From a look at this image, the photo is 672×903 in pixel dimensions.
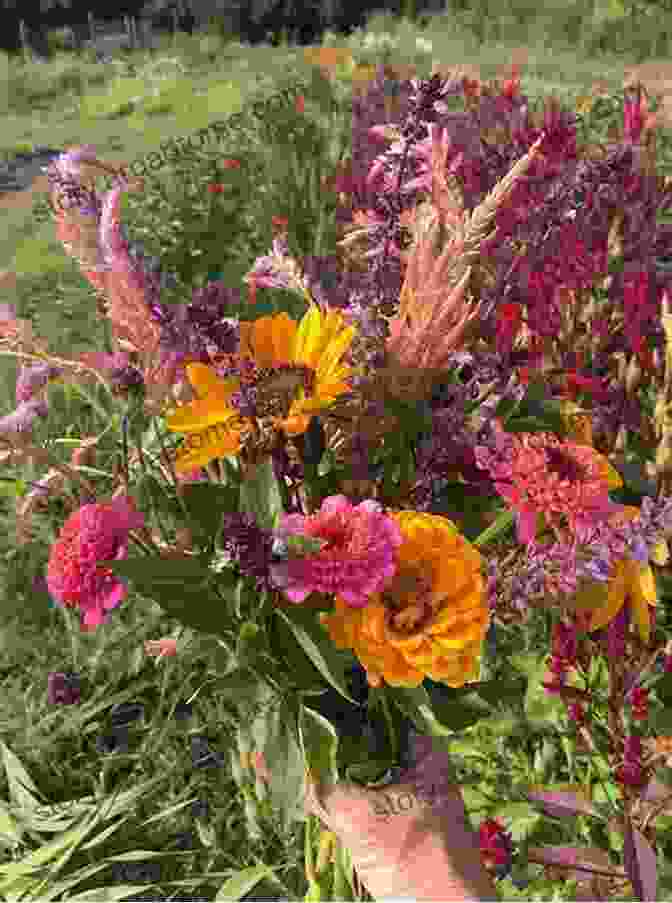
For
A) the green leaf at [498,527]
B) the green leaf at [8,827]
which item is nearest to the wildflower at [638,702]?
the green leaf at [498,527]

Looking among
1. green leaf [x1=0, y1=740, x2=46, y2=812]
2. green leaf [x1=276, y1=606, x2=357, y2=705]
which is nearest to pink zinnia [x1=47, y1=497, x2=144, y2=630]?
green leaf [x1=276, y1=606, x2=357, y2=705]

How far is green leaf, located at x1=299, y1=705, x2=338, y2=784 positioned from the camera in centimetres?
52

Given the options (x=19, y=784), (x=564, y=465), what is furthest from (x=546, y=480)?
Answer: (x=19, y=784)

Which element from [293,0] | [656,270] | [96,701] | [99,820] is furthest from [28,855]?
[293,0]

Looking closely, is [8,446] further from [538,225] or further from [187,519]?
[538,225]

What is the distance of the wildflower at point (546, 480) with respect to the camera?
1.57 feet

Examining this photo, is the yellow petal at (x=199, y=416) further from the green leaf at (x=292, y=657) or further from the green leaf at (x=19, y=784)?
the green leaf at (x=19, y=784)

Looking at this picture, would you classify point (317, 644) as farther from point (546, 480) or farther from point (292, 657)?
point (546, 480)

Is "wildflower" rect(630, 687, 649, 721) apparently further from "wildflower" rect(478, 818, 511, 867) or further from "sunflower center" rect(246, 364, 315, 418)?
"sunflower center" rect(246, 364, 315, 418)

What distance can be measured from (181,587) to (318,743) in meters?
0.14

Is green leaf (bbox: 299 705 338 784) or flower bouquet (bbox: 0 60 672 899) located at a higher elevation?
flower bouquet (bbox: 0 60 672 899)

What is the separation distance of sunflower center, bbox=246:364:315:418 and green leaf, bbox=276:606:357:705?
4.7 inches

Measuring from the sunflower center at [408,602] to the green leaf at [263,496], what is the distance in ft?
0.27

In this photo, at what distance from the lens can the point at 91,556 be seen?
18.9 inches
